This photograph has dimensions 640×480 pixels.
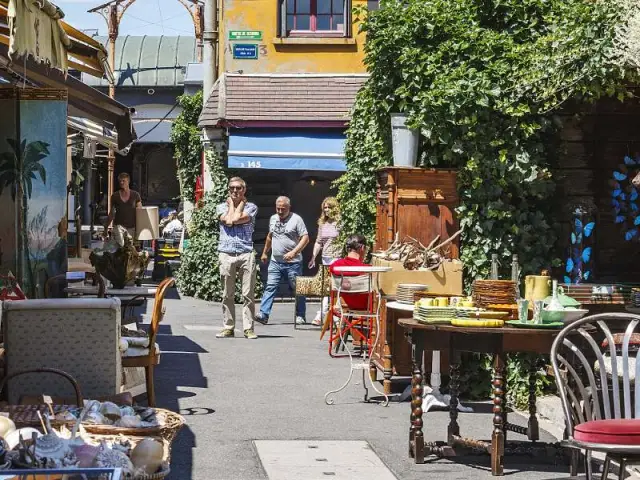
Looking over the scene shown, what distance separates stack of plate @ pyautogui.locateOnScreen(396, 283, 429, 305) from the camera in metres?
9.74

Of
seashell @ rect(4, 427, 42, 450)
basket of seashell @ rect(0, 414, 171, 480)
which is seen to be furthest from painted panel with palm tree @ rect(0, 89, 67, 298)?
seashell @ rect(4, 427, 42, 450)

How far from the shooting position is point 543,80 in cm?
980

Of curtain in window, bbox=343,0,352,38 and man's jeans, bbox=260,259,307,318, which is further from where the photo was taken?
curtain in window, bbox=343,0,352,38

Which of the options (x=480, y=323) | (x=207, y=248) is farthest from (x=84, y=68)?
(x=207, y=248)

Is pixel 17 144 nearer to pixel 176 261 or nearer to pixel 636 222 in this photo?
pixel 636 222

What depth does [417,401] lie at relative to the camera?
26.0 feet

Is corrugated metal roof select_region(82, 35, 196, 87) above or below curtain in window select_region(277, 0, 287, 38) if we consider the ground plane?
above

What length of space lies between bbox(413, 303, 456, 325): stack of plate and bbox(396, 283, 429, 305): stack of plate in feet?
5.84

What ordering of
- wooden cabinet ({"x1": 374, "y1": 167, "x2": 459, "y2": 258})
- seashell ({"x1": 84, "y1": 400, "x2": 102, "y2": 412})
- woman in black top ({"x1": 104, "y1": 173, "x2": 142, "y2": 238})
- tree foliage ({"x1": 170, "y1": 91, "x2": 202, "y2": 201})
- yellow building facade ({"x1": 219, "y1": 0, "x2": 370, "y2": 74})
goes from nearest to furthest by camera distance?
seashell ({"x1": 84, "y1": 400, "x2": 102, "y2": 412})
wooden cabinet ({"x1": 374, "y1": 167, "x2": 459, "y2": 258})
woman in black top ({"x1": 104, "y1": 173, "x2": 142, "y2": 238})
yellow building facade ({"x1": 219, "y1": 0, "x2": 370, "y2": 74})
tree foliage ({"x1": 170, "y1": 91, "x2": 202, "y2": 201})

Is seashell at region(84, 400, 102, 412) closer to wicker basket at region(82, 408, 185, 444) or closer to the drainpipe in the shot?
wicker basket at region(82, 408, 185, 444)

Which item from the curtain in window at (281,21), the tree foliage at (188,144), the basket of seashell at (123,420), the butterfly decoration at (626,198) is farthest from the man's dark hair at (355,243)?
the tree foliage at (188,144)

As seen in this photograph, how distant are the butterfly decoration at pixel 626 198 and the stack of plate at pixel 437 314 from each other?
3.31m

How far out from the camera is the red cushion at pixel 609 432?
193 inches

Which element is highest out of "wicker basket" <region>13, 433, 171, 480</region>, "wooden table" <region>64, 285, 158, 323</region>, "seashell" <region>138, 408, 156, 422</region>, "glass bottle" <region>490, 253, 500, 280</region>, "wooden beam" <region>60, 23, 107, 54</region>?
"wooden beam" <region>60, 23, 107, 54</region>
